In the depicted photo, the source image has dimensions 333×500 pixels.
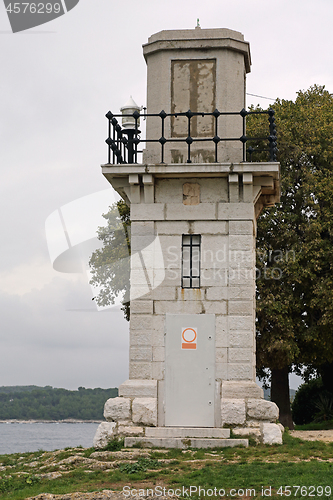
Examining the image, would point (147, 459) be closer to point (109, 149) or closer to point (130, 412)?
point (130, 412)

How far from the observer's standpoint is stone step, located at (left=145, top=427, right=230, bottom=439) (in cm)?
1313

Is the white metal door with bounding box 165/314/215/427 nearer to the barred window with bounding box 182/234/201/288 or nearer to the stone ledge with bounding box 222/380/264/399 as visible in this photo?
the stone ledge with bounding box 222/380/264/399

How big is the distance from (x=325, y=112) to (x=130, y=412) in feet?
A: 51.2

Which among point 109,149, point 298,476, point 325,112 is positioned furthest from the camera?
point 325,112

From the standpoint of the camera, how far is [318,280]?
22.1 m

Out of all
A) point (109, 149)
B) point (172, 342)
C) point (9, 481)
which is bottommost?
point (9, 481)

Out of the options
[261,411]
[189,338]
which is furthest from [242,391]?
[189,338]

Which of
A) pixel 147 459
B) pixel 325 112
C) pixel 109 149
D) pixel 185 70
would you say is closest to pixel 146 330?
pixel 147 459

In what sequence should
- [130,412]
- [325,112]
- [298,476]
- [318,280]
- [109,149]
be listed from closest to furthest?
[298,476] < [130,412] < [109,149] < [318,280] < [325,112]

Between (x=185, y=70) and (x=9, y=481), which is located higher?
(x=185, y=70)

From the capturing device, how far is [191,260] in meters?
14.1

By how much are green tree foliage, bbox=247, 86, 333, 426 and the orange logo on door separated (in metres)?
8.42

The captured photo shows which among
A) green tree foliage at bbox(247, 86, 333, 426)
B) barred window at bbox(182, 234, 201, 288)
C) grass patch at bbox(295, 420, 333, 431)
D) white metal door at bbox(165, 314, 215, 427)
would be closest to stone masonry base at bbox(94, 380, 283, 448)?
white metal door at bbox(165, 314, 215, 427)

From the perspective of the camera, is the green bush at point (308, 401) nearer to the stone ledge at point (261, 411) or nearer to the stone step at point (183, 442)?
the stone ledge at point (261, 411)
